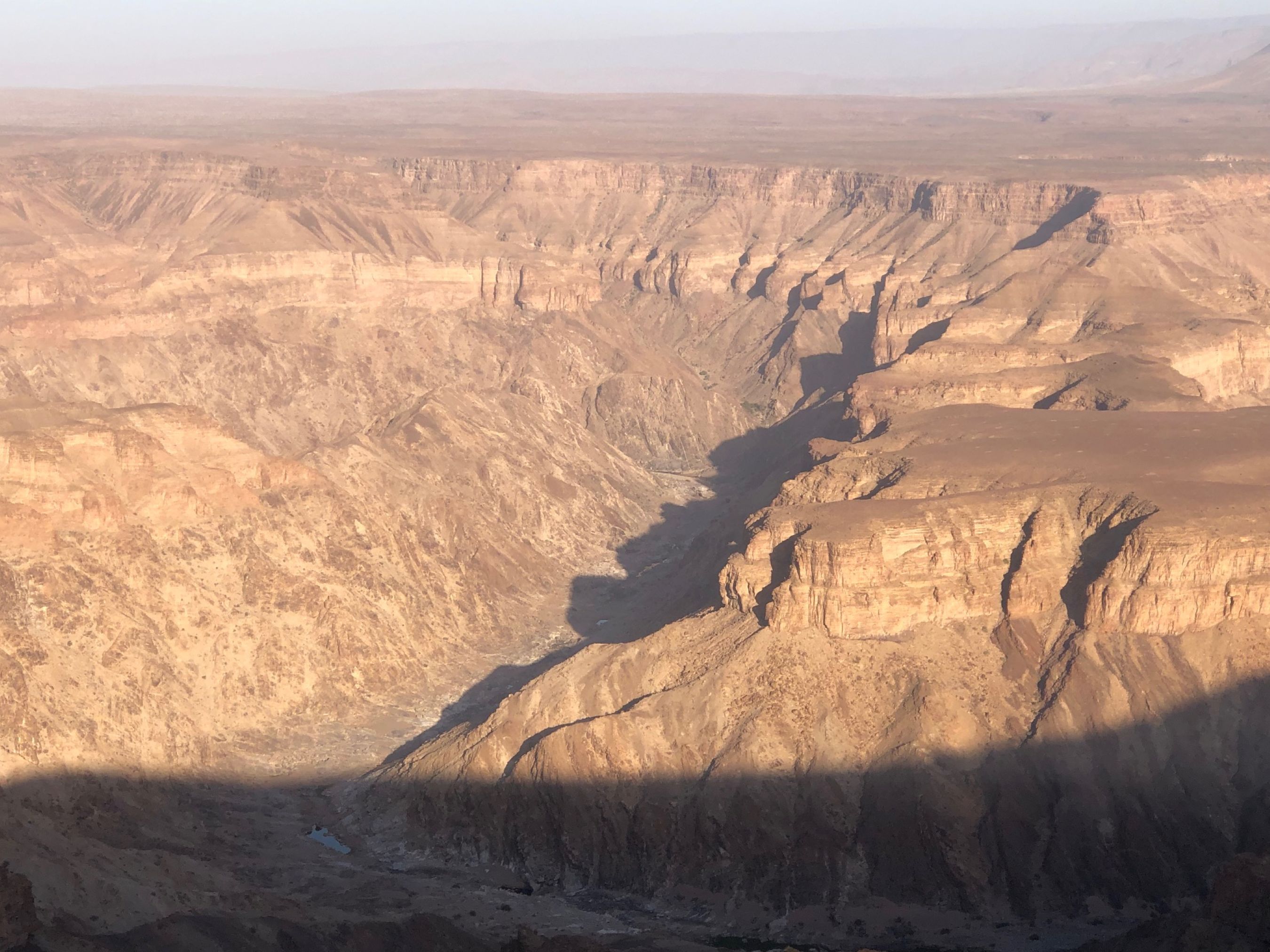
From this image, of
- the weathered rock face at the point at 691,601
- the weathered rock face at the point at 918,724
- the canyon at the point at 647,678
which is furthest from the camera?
the weathered rock face at the point at 691,601

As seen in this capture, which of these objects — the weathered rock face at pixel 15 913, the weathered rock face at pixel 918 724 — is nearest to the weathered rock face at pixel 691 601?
→ the weathered rock face at pixel 918 724

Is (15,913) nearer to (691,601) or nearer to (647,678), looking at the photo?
(647,678)

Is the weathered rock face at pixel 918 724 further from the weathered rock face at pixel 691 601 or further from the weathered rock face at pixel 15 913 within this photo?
the weathered rock face at pixel 15 913

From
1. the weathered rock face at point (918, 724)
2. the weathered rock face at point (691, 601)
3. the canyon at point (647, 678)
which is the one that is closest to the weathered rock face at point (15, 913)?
the canyon at point (647, 678)

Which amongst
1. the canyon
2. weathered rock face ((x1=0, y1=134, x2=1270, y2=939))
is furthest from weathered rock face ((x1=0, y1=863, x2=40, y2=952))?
weathered rock face ((x1=0, y1=134, x2=1270, y2=939))

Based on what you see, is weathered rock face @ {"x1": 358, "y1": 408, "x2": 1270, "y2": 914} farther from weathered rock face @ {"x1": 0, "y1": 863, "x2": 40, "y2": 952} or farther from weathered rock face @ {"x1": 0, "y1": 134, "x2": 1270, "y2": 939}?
weathered rock face @ {"x1": 0, "y1": 863, "x2": 40, "y2": 952}

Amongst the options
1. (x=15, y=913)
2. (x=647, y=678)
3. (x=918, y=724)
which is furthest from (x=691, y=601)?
(x=15, y=913)

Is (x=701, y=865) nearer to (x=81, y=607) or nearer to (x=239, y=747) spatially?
(x=239, y=747)

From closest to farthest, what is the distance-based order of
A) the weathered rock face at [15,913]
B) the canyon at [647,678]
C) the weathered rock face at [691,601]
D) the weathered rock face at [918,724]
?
the weathered rock face at [15,913], the canyon at [647,678], the weathered rock face at [918,724], the weathered rock face at [691,601]

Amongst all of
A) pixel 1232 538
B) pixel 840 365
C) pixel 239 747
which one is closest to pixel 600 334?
pixel 840 365

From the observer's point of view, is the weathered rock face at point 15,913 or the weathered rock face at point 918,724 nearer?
the weathered rock face at point 15,913

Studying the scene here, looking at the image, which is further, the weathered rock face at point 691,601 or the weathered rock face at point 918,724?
the weathered rock face at point 691,601
